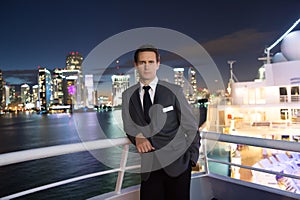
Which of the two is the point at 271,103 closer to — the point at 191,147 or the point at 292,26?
the point at 292,26

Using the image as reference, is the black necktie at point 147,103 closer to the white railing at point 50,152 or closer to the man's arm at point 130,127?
the man's arm at point 130,127

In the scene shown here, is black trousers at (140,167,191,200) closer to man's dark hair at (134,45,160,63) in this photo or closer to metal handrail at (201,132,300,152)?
metal handrail at (201,132,300,152)

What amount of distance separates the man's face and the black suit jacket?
77 millimetres

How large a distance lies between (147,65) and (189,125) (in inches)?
15.6

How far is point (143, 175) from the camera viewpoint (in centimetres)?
164

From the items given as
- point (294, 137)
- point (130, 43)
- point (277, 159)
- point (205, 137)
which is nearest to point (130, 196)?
point (205, 137)

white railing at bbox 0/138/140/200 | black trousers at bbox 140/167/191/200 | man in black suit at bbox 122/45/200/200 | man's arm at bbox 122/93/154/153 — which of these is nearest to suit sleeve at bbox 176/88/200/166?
man in black suit at bbox 122/45/200/200

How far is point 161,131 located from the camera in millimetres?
1556

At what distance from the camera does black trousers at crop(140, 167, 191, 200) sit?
62.9 inches

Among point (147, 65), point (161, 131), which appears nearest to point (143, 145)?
point (161, 131)

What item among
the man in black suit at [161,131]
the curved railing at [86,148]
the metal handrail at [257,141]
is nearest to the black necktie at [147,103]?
the man in black suit at [161,131]

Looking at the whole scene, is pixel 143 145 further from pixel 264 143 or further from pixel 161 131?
pixel 264 143

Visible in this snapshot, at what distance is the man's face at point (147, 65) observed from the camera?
61.7 inches

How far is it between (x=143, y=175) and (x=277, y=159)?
10.5 metres
